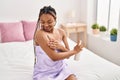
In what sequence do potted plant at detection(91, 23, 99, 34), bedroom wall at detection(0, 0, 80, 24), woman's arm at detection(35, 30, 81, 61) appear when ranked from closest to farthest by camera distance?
woman's arm at detection(35, 30, 81, 61), bedroom wall at detection(0, 0, 80, 24), potted plant at detection(91, 23, 99, 34)

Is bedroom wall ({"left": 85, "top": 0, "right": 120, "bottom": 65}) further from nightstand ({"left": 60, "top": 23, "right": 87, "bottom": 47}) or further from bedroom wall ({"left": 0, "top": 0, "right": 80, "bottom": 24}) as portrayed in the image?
bedroom wall ({"left": 0, "top": 0, "right": 80, "bottom": 24})

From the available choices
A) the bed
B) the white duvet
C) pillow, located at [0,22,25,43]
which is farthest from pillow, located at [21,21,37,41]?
the white duvet

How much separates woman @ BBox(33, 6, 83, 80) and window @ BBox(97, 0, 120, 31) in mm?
2174

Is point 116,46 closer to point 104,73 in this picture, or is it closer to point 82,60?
point 82,60

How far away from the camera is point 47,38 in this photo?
143 cm

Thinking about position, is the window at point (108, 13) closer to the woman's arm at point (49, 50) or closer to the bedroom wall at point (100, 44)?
the bedroom wall at point (100, 44)

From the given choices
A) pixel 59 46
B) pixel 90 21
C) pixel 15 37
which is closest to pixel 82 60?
pixel 59 46

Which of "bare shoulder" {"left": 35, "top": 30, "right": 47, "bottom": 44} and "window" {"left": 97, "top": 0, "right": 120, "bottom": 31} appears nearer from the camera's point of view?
"bare shoulder" {"left": 35, "top": 30, "right": 47, "bottom": 44}

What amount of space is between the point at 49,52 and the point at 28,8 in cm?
215

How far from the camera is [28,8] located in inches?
131

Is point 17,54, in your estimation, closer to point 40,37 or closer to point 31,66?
point 31,66

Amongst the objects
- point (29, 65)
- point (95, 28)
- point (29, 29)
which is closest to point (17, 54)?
point (29, 65)

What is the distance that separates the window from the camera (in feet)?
11.0

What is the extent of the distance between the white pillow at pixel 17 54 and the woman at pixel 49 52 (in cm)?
58
